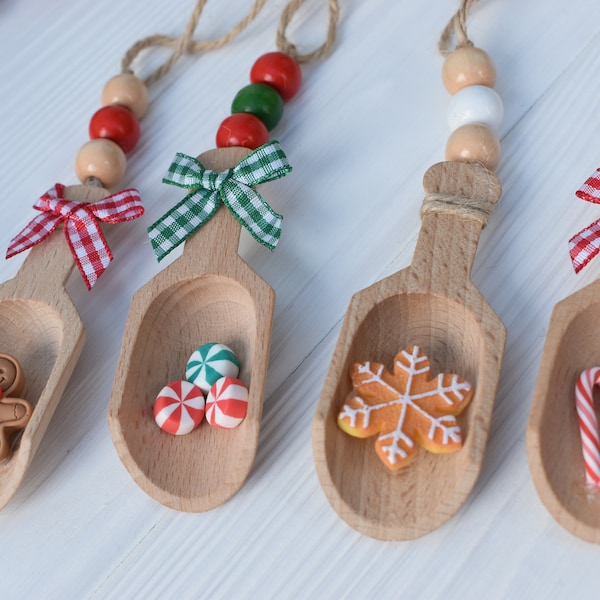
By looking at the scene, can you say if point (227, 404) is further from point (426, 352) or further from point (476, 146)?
point (476, 146)

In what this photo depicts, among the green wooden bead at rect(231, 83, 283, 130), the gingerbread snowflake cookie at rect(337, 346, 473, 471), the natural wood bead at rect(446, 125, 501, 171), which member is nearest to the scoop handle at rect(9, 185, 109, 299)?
the green wooden bead at rect(231, 83, 283, 130)

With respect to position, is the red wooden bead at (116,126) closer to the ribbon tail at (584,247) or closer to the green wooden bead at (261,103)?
the green wooden bead at (261,103)

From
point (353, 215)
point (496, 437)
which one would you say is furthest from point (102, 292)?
point (496, 437)

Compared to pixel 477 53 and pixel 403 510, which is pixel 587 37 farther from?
pixel 403 510

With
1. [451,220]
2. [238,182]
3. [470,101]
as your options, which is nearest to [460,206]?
[451,220]

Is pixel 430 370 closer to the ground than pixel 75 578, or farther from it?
closer to the ground
